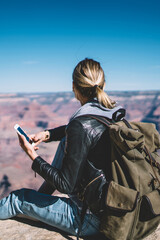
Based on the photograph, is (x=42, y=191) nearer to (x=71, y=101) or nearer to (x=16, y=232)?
(x=16, y=232)

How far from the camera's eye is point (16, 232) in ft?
4.51

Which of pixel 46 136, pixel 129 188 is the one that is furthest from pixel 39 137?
pixel 129 188

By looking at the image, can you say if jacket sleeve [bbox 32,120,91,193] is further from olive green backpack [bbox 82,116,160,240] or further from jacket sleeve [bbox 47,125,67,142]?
jacket sleeve [bbox 47,125,67,142]

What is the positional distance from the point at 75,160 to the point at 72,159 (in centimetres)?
1

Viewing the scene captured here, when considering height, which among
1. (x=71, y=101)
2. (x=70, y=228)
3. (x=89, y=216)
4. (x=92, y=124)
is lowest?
(x=71, y=101)

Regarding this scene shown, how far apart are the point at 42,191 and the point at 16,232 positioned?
0.97ft

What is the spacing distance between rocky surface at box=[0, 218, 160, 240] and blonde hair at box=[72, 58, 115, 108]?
0.80 m

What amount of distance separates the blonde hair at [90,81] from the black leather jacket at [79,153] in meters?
0.19

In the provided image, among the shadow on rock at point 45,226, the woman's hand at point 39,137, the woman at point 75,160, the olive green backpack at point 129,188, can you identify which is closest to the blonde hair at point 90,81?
the woman at point 75,160

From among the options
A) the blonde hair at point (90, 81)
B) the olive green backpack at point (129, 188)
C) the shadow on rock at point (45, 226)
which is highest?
the blonde hair at point (90, 81)

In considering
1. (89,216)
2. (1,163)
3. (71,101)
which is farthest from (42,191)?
(71,101)

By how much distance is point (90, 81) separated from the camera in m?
1.16

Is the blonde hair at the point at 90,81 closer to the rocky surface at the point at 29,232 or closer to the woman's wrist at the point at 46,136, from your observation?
the woman's wrist at the point at 46,136

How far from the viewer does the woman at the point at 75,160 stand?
995mm
